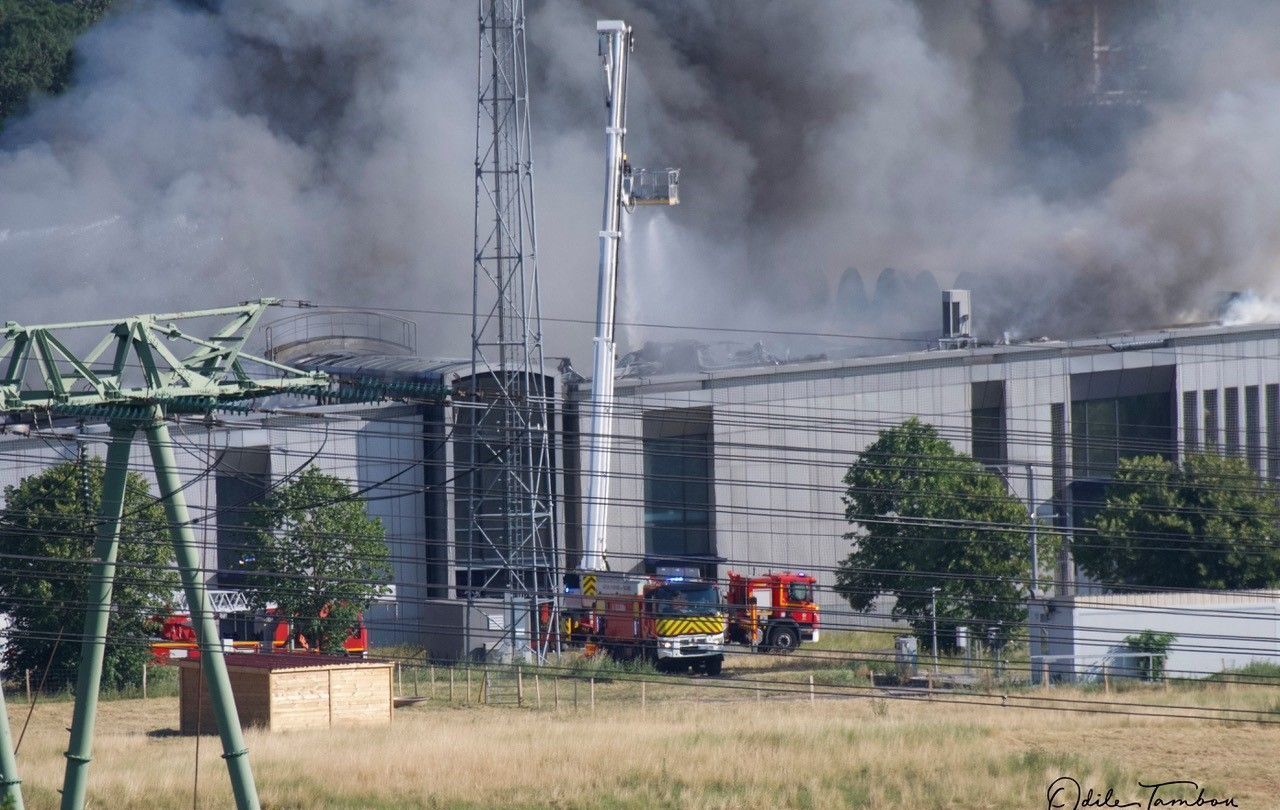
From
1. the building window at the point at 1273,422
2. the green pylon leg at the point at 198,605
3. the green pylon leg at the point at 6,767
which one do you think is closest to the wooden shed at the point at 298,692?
the green pylon leg at the point at 6,767

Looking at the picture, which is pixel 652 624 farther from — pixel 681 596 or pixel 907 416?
pixel 907 416

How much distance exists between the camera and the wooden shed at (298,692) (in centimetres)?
2575

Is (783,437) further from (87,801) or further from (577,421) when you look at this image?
(87,801)

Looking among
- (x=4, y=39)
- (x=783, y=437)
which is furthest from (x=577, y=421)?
(x=4, y=39)

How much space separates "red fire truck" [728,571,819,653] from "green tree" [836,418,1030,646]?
1.23m

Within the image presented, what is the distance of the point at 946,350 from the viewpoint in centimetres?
4522

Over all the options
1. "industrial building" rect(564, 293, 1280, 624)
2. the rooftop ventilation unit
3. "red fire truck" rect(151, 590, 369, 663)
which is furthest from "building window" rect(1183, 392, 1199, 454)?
"red fire truck" rect(151, 590, 369, 663)

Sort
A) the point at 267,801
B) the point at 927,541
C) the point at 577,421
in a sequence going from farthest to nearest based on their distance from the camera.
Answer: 1. the point at 577,421
2. the point at 927,541
3. the point at 267,801

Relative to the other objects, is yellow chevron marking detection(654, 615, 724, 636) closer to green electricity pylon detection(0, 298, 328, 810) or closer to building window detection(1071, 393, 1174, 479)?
building window detection(1071, 393, 1174, 479)

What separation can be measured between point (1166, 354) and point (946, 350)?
6292mm

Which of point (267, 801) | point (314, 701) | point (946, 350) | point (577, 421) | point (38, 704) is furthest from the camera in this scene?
point (946, 350)

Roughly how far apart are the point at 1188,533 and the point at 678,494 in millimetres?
13731

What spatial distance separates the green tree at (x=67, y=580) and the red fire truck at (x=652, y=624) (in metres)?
8.17

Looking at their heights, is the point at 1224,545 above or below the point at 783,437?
below
